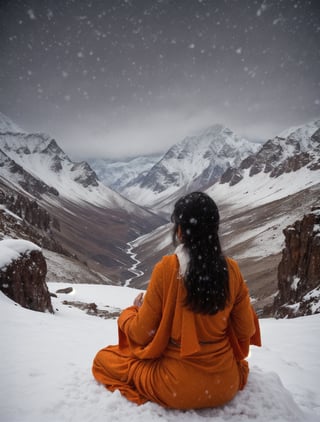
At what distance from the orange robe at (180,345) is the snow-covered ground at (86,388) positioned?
193mm

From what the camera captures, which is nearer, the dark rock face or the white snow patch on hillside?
the dark rock face

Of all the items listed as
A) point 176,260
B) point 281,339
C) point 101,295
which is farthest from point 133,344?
point 101,295

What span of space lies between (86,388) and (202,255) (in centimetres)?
240

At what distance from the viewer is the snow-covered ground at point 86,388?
3.47 m

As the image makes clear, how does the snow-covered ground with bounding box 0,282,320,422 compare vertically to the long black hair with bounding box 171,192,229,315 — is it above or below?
below

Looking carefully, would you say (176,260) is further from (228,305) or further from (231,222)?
(231,222)

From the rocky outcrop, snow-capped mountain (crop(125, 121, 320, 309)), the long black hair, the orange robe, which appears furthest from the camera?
snow-capped mountain (crop(125, 121, 320, 309))

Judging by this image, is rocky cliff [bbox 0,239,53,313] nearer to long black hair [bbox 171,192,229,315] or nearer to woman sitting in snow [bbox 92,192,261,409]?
woman sitting in snow [bbox 92,192,261,409]

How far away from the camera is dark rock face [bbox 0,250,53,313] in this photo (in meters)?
9.69

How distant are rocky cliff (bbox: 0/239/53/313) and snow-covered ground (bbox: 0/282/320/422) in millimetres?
3060

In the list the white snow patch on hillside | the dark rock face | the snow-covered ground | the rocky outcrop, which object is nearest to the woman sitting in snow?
the snow-covered ground

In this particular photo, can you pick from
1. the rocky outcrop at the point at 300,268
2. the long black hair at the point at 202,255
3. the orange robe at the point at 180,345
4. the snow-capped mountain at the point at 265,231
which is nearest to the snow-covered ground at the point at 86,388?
the orange robe at the point at 180,345

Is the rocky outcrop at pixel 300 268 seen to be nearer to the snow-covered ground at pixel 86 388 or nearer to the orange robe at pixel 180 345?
the snow-covered ground at pixel 86 388

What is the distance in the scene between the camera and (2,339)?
5.54 metres
